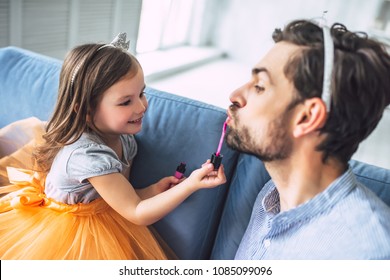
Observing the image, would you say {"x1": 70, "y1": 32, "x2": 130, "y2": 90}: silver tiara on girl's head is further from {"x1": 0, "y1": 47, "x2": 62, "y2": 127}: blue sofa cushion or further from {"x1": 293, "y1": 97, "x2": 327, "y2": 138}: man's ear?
{"x1": 293, "y1": 97, "x2": 327, "y2": 138}: man's ear

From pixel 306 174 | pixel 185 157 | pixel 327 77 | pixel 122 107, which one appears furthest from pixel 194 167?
pixel 327 77

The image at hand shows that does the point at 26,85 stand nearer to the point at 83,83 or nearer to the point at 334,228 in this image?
the point at 83,83

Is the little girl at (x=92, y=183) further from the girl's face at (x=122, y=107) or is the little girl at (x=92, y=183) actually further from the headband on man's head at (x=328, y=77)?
the headband on man's head at (x=328, y=77)

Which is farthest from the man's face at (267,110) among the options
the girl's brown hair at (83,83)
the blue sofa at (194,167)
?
the girl's brown hair at (83,83)

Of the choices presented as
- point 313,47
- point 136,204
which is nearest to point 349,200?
point 313,47

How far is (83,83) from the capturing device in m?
1.02

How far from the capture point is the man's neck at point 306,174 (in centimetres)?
83

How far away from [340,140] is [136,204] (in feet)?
1.81

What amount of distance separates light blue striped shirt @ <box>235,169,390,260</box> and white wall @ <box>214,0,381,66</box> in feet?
11.9

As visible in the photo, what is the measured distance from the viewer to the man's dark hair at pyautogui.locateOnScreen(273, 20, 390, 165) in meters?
0.75

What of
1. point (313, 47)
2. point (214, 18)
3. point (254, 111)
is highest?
point (313, 47)

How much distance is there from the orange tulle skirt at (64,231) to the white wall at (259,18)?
139 inches

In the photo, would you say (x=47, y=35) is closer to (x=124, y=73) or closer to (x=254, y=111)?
(x=124, y=73)
